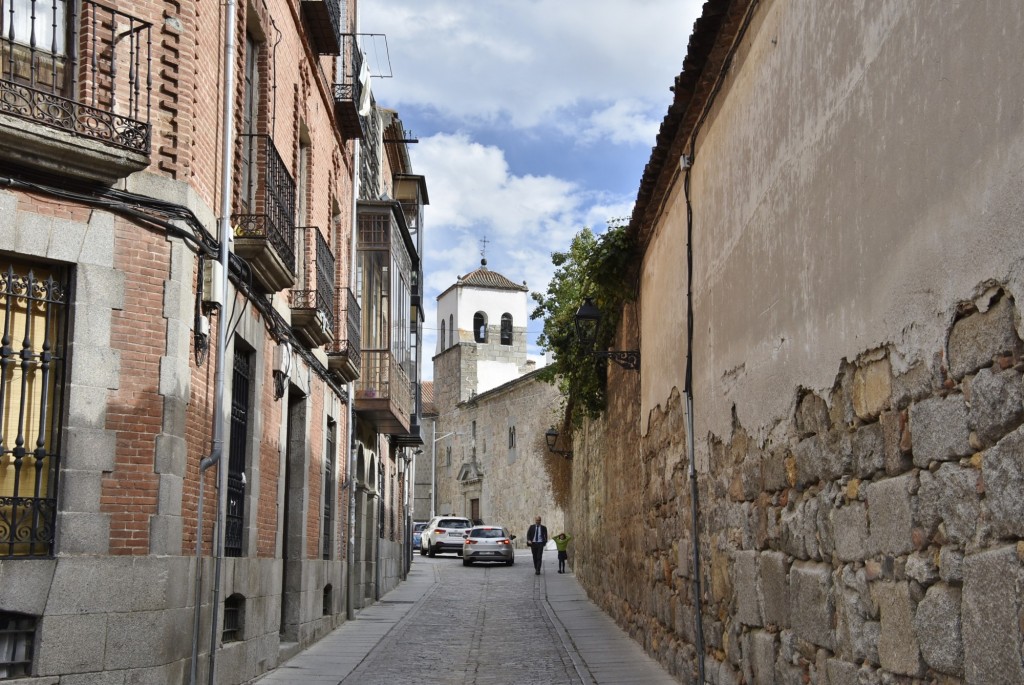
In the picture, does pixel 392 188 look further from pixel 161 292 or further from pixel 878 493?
pixel 878 493

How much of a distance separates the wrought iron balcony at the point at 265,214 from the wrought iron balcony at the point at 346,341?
3482 mm

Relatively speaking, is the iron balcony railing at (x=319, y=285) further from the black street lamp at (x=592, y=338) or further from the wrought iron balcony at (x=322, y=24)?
the black street lamp at (x=592, y=338)

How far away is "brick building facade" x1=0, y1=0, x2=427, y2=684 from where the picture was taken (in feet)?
22.7

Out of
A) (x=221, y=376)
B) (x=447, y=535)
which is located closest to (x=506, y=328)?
(x=447, y=535)

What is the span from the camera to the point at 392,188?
24359mm

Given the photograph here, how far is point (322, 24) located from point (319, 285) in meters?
2.95

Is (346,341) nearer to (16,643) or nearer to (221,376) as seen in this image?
(221,376)

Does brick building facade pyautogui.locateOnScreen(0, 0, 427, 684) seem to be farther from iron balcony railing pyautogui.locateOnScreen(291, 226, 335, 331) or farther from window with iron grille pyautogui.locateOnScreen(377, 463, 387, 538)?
window with iron grille pyautogui.locateOnScreen(377, 463, 387, 538)

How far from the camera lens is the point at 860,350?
4902 millimetres

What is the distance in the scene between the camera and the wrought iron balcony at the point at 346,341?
47.1 ft

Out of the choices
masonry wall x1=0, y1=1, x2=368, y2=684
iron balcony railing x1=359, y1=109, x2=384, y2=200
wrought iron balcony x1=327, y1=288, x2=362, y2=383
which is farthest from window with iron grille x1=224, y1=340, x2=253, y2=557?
iron balcony railing x1=359, y1=109, x2=384, y2=200

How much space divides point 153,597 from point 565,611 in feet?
34.6

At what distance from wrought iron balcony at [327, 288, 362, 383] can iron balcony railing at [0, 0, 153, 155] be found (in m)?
6.83

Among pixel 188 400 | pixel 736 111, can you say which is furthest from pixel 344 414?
pixel 736 111
